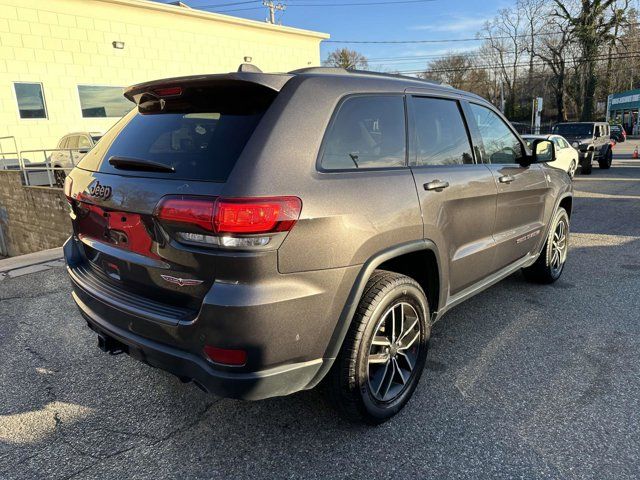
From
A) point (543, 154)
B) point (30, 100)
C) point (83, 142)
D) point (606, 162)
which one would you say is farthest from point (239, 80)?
A: point (606, 162)

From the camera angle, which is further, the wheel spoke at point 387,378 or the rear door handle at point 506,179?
the rear door handle at point 506,179

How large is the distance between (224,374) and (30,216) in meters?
13.2

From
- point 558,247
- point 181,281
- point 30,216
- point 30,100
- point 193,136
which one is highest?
point 30,100

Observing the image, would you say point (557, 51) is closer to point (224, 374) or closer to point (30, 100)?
point (30, 100)

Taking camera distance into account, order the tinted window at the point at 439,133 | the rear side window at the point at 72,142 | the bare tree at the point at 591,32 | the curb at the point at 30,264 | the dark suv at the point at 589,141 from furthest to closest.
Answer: the bare tree at the point at 591,32
the dark suv at the point at 589,141
the rear side window at the point at 72,142
the curb at the point at 30,264
the tinted window at the point at 439,133

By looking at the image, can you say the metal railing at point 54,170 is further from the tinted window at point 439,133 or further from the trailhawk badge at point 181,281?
the trailhawk badge at point 181,281

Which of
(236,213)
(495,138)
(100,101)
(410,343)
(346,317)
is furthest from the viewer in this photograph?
(100,101)

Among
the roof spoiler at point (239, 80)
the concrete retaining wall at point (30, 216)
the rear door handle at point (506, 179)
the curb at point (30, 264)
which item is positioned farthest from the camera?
the concrete retaining wall at point (30, 216)

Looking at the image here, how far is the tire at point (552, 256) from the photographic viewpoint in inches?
179

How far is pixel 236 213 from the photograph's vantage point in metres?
1.86

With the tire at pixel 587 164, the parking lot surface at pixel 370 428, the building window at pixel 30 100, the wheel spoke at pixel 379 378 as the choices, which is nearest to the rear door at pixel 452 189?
the parking lot surface at pixel 370 428

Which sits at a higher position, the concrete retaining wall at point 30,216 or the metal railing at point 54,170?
the metal railing at point 54,170

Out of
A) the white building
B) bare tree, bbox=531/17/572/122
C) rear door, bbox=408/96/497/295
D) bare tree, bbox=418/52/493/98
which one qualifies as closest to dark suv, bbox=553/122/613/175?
rear door, bbox=408/96/497/295

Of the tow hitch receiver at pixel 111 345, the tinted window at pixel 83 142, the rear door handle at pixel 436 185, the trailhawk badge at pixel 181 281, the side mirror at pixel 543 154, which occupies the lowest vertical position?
the tow hitch receiver at pixel 111 345
